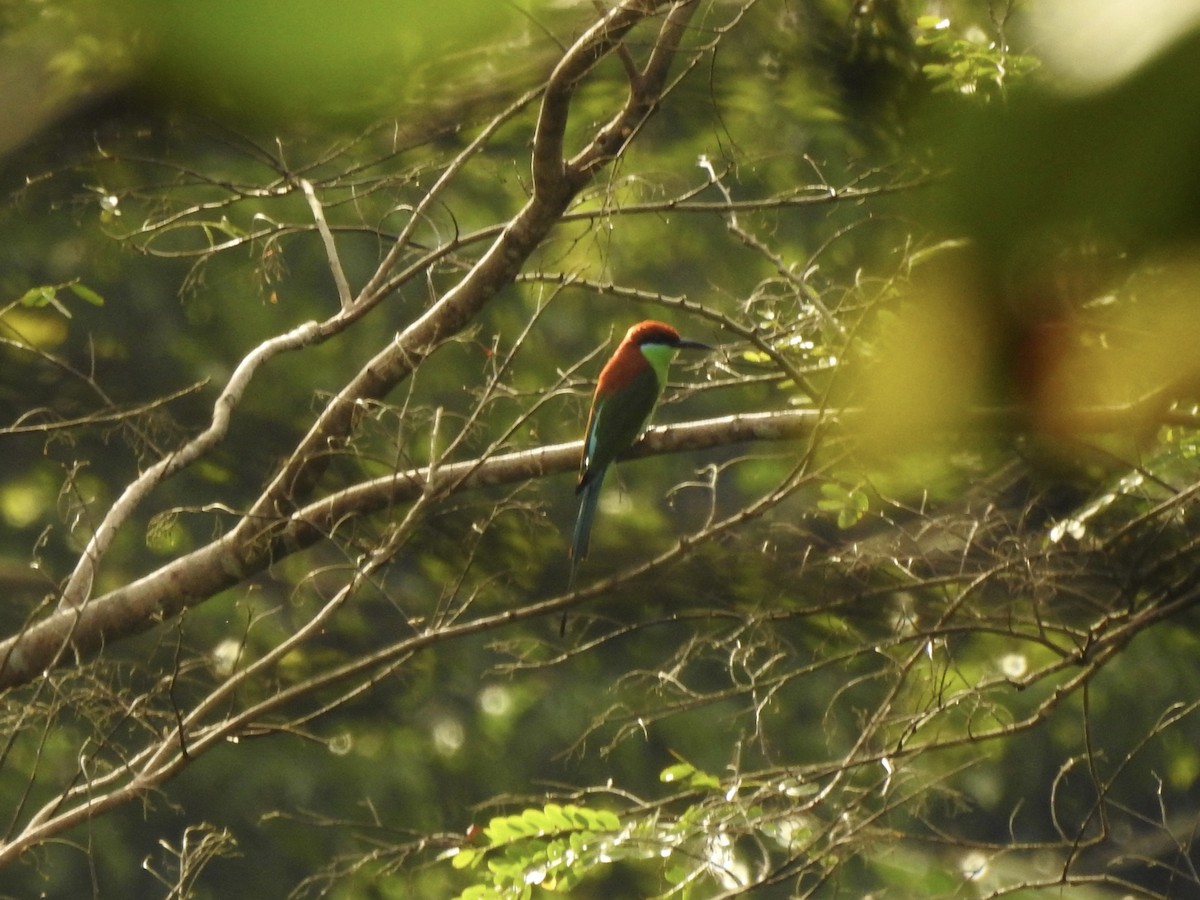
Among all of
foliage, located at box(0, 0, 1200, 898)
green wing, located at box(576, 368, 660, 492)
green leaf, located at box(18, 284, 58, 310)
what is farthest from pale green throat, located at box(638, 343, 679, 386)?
green leaf, located at box(18, 284, 58, 310)

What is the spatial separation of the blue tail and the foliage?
0.19 m

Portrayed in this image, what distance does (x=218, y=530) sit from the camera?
3.41m

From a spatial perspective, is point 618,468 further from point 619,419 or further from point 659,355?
point 619,419

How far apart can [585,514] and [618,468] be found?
1.10 m

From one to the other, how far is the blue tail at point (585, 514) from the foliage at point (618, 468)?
0.63 feet

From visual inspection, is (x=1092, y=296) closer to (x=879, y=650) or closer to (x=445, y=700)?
(x=879, y=650)

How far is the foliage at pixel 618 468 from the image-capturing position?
20cm

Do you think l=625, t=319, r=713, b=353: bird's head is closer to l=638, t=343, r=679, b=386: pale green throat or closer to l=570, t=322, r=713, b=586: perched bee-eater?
l=638, t=343, r=679, b=386: pale green throat

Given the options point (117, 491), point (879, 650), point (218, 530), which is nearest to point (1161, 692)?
point (879, 650)

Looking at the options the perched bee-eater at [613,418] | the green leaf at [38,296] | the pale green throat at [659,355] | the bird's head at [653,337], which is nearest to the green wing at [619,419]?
the perched bee-eater at [613,418]

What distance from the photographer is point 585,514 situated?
12.8ft

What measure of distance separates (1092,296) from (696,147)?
418 centimetres

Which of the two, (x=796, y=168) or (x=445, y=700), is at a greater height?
(x=796, y=168)

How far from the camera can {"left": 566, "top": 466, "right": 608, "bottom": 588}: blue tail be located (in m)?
3.78
